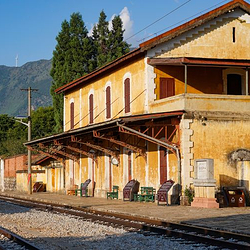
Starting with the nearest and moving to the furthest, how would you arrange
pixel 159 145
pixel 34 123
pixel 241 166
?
pixel 241 166 → pixel 159 145 → pixel 34 123

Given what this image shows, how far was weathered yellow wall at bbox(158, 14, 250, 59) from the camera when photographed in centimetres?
2767

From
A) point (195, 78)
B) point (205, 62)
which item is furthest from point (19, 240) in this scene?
point (195, 78)

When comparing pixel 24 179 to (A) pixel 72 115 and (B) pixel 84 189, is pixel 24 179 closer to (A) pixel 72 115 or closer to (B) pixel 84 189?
(A) pixel 72 115

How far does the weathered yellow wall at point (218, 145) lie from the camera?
942 inches

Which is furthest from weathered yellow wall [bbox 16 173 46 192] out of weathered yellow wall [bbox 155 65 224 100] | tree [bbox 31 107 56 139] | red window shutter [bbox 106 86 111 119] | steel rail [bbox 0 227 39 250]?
tree [bbox 31 107 56 139]

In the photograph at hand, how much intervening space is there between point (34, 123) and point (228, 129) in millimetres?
64171

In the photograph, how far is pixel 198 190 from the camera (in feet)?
72.2

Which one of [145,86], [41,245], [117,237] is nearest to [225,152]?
[145,86]

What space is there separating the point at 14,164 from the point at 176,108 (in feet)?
102

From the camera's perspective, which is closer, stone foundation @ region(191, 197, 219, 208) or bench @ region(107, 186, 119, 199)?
stone foundation @ region(191, 197, 219, 208)

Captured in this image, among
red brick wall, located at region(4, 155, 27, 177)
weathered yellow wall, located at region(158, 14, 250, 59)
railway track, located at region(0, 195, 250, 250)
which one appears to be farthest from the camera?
red brick wall, located at region(4, 155, 27, 177)

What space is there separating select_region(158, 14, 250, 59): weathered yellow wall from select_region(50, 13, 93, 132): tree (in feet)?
104

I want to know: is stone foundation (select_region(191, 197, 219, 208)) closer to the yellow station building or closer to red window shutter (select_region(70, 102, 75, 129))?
the yellow station building

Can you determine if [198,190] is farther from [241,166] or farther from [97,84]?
[97,84]
